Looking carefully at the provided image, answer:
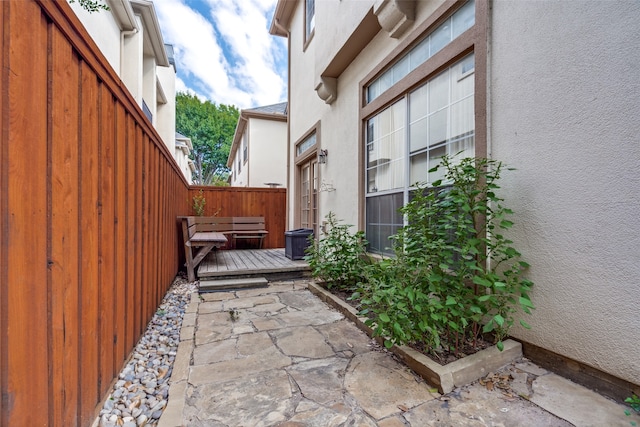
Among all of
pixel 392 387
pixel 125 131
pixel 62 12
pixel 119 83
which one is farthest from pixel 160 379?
pixel 62 12

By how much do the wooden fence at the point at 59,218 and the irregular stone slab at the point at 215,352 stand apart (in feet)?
1.63

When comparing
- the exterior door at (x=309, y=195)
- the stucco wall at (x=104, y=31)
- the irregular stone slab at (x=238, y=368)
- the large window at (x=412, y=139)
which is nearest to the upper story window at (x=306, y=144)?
the exterior door at (x=309, y=195)

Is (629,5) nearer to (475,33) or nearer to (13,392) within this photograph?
(475,33)

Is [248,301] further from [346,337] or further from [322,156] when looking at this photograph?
[322,156]

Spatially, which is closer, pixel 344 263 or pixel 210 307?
pixel 210 307

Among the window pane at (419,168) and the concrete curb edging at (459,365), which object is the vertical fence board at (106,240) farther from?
the window pane at (419,168)

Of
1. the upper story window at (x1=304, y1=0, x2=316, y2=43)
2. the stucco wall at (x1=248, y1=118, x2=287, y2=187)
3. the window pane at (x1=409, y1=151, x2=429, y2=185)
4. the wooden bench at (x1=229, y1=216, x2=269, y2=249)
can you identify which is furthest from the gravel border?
the stucco wall at (x1=248, y1=118, x2=287, y2=187)

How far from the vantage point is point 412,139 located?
3168 millimetres

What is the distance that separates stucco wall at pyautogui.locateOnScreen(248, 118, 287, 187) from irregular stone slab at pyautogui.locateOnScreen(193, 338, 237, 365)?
31.8ft

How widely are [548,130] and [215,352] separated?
9.28 feet

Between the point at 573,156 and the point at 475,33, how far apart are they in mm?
1283

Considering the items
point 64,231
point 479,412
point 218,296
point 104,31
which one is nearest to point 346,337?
point 479,412

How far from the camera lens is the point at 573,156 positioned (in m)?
1.75

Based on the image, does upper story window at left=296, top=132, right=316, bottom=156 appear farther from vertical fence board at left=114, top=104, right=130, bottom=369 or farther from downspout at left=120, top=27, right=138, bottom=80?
vertical fence board at left=114, top=104, right=130, bottom=369
